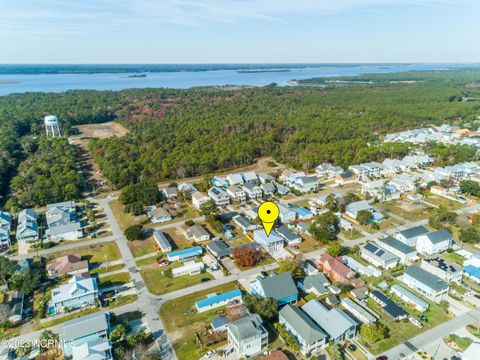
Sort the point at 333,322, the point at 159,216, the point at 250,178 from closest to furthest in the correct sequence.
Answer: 1. the point at 333,322
2. the point at 159,216
3. the point at 250,178

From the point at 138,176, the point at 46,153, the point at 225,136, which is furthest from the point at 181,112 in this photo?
the point at 138,176

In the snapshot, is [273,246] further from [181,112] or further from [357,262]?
[181,112]

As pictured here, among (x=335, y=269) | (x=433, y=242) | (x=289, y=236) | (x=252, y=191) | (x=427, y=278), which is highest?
(x=252, y=191)

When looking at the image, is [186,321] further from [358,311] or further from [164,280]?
[358,311]

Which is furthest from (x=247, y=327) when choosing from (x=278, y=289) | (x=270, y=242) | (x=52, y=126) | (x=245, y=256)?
(x=52, y=126)

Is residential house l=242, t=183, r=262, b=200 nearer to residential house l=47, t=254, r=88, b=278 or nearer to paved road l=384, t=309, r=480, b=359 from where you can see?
residential house l=47, t=254, r=88, b=278
